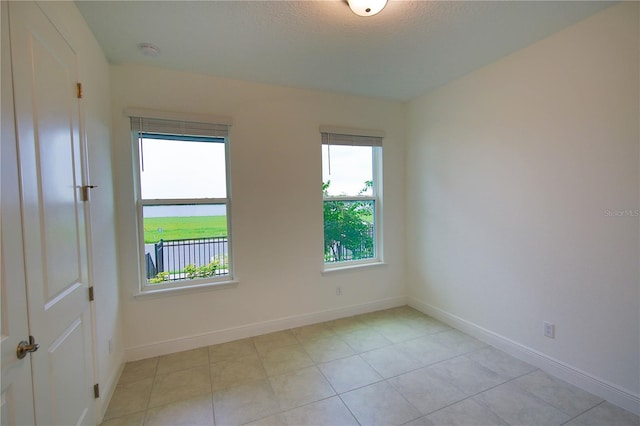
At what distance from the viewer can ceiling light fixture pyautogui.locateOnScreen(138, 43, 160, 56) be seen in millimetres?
2133

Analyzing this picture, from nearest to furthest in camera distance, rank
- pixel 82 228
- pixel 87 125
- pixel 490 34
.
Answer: pixel 82 228
pixel 87 125
pixel 490 34

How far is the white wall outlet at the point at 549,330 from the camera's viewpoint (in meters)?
2.19

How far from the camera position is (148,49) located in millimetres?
2166

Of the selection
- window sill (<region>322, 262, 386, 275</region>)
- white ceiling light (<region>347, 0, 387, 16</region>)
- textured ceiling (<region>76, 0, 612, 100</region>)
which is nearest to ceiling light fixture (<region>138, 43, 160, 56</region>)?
textured ceiling (<region>76, 0, 612, 100</region>)

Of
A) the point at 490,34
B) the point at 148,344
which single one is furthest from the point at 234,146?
the point at 490,34

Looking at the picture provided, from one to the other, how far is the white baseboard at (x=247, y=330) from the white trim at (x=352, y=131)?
2.08 metres

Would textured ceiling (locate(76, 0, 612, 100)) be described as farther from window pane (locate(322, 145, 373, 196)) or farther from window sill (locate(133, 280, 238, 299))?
window sill (locate(133, 280, 238, 299))

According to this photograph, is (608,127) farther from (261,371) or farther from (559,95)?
(261,371)

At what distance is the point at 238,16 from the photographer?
1837 millimetres

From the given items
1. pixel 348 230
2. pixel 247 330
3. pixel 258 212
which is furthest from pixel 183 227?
pixel 348 230

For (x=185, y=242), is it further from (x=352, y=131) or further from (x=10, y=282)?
(x=352, y=131)

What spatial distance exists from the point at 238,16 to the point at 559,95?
241 centimetres

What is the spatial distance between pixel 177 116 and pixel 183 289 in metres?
1.62

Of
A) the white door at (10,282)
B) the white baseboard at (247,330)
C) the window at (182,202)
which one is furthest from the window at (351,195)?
the white door at (10,282)
